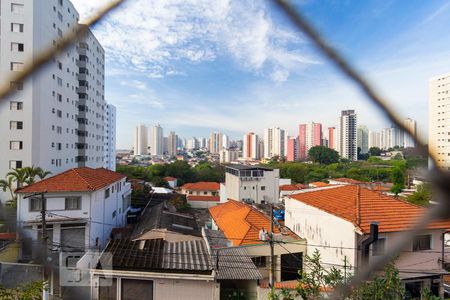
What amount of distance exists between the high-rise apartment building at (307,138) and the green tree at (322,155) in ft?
4.94

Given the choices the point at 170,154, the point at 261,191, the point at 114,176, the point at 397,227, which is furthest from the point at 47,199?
the point at 170,154

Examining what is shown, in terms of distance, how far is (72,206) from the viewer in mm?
9367

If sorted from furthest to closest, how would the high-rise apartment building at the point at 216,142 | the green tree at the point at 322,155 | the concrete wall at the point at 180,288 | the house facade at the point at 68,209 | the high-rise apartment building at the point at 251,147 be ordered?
the high-rise apartment building at the point at 216,142
the high-rise apartment building at the point at 251,147
the green tree at the point at 322,155
the house facade at the point at 68,209
the concrete wall at the point at 180,288

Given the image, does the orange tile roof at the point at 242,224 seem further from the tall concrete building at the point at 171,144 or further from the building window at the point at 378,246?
the tall concrete building at the point at 171,144

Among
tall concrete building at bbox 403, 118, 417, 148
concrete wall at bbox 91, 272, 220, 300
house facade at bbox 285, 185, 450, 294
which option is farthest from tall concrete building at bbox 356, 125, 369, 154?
concrete wall at bbox 91, 272, 220, 300

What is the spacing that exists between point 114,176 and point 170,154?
149 ft

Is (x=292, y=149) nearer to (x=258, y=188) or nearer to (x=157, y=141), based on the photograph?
(x=157, y=141)

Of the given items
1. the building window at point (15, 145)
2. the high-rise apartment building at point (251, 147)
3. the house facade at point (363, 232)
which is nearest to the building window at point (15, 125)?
the building window at point (15, 145)

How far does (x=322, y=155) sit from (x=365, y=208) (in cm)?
2908

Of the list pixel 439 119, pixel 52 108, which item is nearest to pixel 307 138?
pixel 52 108

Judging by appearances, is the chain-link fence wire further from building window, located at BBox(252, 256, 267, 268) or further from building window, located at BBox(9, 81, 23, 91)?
building window, located at BBox(252, 256, 267, 268)

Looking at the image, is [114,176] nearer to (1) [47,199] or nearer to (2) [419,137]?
(1) [47,199]

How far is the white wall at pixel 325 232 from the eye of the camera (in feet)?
19.8

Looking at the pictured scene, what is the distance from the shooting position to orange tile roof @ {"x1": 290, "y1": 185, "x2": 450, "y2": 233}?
5.98m
